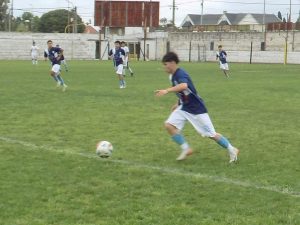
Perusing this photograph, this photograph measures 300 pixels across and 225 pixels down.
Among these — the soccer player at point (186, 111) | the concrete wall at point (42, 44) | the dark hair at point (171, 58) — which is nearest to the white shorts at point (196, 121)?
the soccer player at point (186, 111)

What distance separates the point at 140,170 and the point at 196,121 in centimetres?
127

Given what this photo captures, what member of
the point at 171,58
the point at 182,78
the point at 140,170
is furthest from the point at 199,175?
the point at 171,58

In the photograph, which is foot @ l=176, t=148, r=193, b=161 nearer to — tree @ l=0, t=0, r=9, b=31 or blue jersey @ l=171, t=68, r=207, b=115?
blue jersey @ l=171, t=68, r=207, b=115

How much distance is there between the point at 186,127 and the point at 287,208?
21.2 feet

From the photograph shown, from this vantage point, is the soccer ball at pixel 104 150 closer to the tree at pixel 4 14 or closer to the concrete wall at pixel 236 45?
the concrete wall at pixel 236 45

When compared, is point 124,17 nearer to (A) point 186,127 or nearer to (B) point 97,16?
(B) point 97,16

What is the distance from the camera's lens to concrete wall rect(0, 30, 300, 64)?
6316cm

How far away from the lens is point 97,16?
79.6 meters

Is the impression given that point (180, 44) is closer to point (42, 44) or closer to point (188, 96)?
point (42, 44)

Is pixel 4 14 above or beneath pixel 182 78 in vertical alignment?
above

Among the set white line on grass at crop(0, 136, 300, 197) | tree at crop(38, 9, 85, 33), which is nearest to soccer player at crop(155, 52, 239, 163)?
white line on grass at crop(0, 136, 300, 197)

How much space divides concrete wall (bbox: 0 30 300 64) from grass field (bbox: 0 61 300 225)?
47.6 m

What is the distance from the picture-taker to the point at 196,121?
28.6ft

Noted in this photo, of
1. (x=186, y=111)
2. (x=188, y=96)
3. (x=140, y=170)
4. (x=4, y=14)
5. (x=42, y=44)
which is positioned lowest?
(x=140, y=170)
